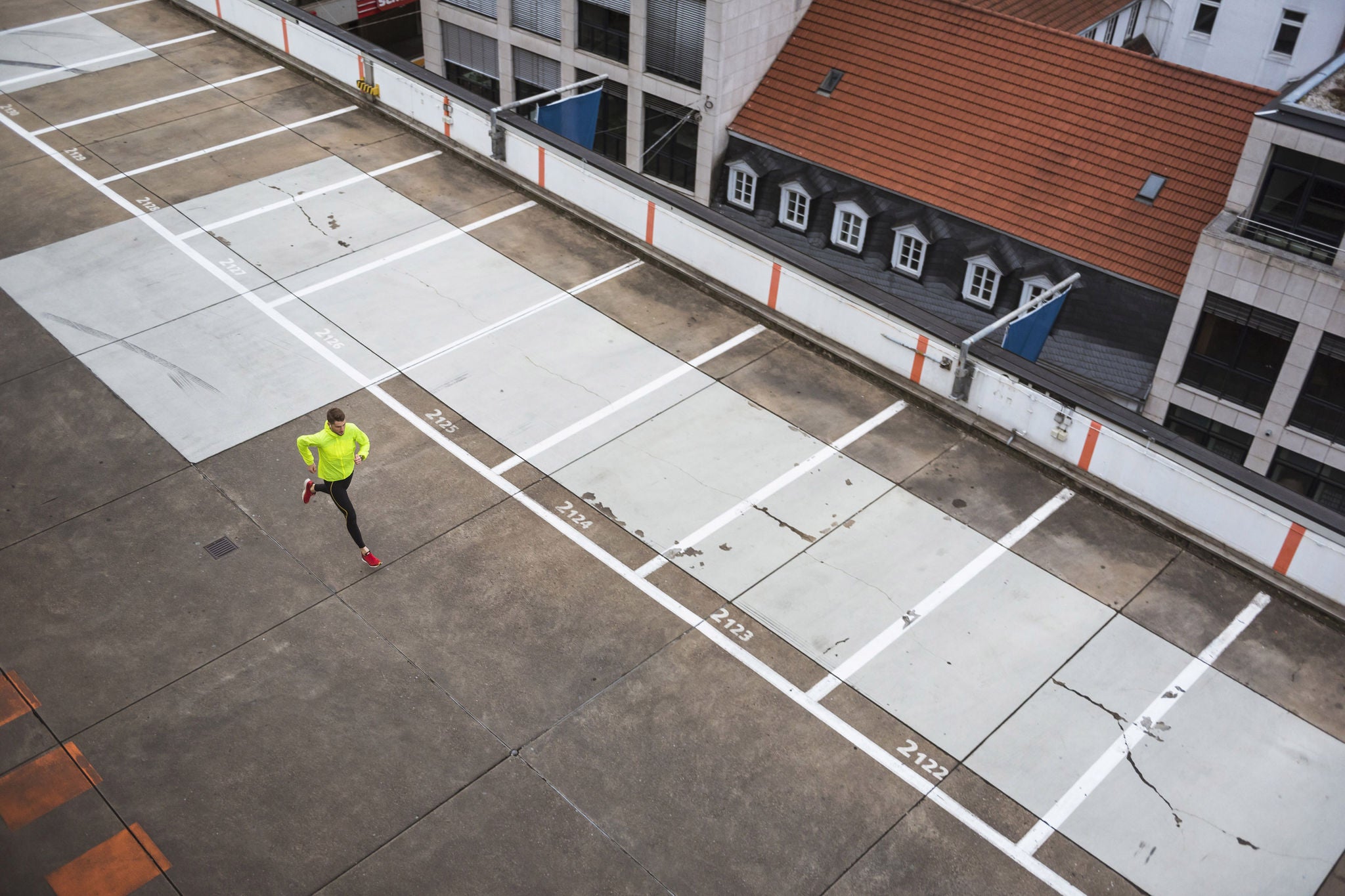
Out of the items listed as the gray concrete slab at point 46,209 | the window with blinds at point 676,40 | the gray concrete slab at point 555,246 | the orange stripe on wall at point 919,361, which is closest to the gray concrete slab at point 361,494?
the gray concrete slab at point 555,246

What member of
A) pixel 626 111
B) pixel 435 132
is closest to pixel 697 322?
pixel 435 132

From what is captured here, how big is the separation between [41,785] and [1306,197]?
23328mm

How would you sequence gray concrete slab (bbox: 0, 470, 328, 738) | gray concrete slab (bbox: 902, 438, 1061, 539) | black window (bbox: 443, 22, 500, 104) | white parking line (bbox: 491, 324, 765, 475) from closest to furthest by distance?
gray concrete slab (bbox: 0, 470, 328, 738), gray concrete slab (bbox: 902, 438, 1061, 539), white parking line (bbox: 491, 324, 765, 475), black window (bbox: 443, 22, 500, 104)

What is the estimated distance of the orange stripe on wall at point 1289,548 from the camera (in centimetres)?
1322

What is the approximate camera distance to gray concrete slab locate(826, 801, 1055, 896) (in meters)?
10.5

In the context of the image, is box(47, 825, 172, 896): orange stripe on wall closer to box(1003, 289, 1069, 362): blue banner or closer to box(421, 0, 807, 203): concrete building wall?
box(1003, 289, 1069, 362): blue banner

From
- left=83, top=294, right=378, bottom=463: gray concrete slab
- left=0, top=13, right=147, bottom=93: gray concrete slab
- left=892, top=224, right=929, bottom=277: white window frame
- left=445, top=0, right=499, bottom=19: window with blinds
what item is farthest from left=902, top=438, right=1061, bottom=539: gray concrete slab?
left=445, top=0, right=499, bottom=19: window with blinds

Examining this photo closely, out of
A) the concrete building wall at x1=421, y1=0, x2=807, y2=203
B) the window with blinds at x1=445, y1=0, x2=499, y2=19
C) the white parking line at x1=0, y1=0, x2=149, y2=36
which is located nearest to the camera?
the white parking line at x1=0, y1=0, x2=149, y2=36

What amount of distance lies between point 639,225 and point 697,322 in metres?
2.44

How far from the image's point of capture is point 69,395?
1577 centimetres

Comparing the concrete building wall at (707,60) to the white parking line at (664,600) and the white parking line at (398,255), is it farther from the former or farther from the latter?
the white parking line at (664,600)

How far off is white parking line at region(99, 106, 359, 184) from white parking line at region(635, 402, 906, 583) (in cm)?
1334

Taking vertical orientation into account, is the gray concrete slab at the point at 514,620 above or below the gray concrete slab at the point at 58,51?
below

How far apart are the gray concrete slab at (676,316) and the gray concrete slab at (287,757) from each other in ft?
22.3
